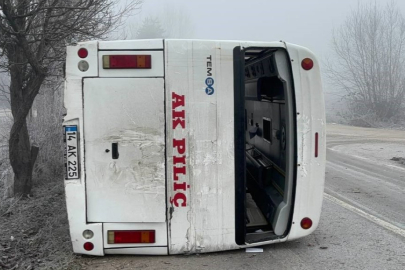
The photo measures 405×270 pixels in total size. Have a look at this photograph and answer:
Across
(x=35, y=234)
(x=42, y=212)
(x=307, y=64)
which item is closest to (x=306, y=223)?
(x=307, y=64)

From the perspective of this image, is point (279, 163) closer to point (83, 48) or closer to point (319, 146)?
point (319, 146)

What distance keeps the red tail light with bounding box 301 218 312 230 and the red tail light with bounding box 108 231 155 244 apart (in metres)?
1.56

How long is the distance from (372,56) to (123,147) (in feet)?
115

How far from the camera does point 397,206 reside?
7.21 metres

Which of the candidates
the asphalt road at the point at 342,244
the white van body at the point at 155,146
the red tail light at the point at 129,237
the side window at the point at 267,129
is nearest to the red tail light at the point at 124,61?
the white van body at the point at 155,146

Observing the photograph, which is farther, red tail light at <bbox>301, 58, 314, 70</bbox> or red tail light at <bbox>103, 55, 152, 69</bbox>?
red tail light at <bbox>301, 58, 314, 70</bbox>

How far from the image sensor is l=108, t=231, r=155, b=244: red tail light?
4.32 metres

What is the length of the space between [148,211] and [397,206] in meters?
4.65

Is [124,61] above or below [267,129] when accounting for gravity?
above

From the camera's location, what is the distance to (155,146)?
431 centimetres

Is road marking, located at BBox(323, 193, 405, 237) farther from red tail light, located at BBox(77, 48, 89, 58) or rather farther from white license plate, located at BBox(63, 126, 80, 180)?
red tail light, located at BBox(77, 48, 89, 58)

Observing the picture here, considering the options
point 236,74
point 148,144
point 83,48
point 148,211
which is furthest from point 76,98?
point 236,74

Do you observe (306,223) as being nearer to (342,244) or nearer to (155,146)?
(342,244)

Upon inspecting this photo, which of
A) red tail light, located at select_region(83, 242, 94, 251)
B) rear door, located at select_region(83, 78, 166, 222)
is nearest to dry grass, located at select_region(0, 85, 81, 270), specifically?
red tail light, located at select_region(83, 242, 94, 251)
